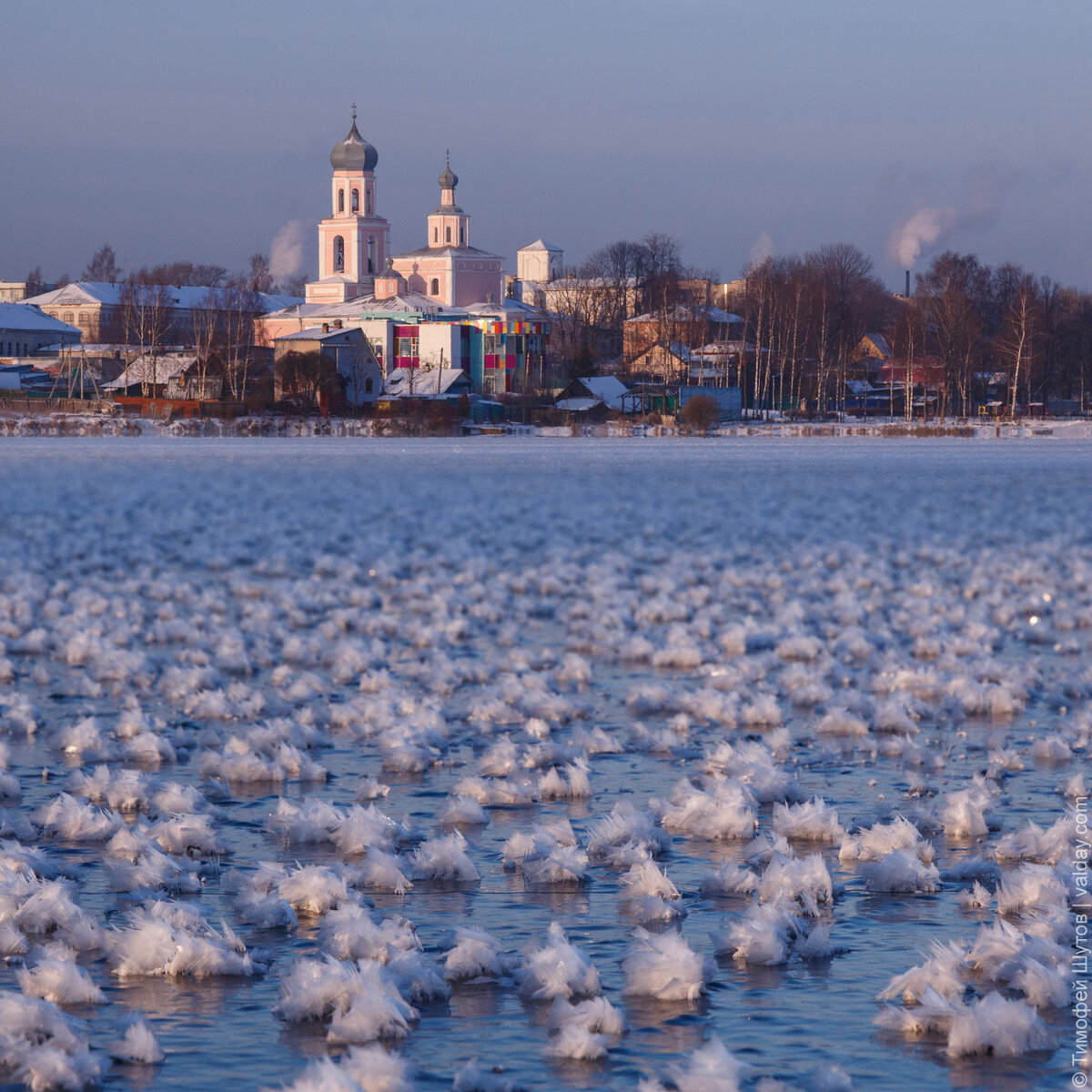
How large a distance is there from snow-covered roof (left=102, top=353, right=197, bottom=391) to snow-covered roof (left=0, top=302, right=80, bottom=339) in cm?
3420

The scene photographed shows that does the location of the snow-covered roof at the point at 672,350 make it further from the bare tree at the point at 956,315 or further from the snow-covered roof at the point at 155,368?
the snow-covered roof at the point at 155,368

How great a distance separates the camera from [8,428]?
7206 cm

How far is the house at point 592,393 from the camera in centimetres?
9138

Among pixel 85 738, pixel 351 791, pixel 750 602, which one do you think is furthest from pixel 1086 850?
pixel 750 602

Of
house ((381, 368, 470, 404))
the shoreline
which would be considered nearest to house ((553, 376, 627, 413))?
house ((381, 368, 470, 404))

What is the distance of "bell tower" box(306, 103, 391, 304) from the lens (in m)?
147

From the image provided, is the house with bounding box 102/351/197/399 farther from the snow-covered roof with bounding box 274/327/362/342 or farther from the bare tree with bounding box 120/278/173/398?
the snow-covered roof with bounding box 274/327/362/342

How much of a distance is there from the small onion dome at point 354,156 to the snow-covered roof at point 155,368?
5533 centimetres

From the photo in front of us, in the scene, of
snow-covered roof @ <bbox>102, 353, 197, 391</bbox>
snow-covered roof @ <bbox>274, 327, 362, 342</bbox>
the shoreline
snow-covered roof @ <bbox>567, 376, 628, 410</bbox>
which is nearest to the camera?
the shoreline

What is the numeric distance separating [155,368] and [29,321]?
42985 millimetres

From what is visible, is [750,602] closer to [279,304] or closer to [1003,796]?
[1003,796]

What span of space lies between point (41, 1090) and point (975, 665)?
7380 millimetres

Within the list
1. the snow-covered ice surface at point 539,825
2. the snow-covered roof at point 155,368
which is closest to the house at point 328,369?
the snow-covered roof at point 155,368

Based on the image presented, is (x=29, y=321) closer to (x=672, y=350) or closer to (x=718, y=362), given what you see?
(x=672, y=350)
